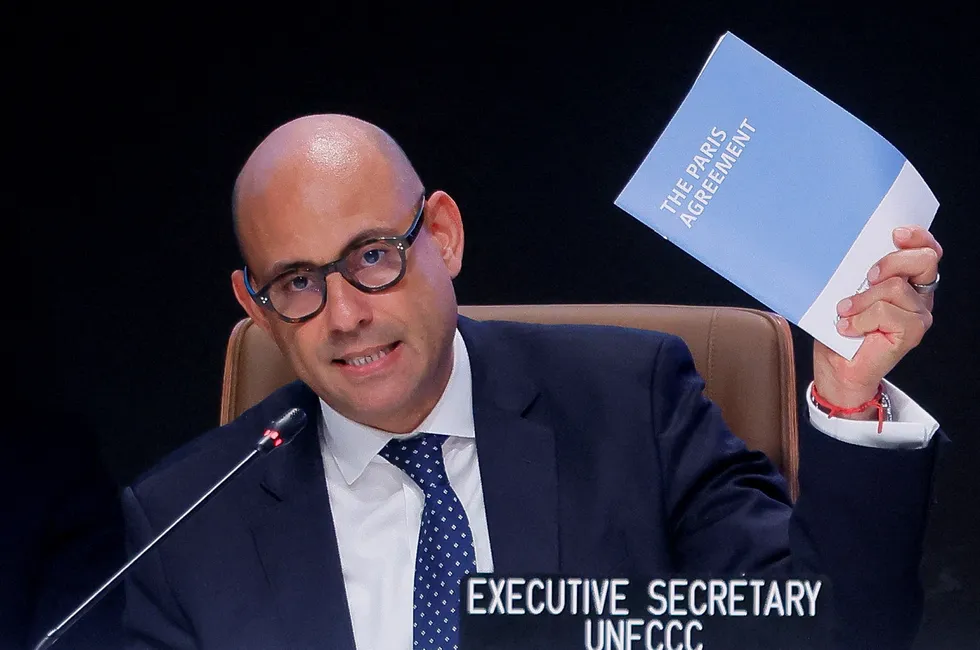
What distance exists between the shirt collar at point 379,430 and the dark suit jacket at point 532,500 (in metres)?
0.02

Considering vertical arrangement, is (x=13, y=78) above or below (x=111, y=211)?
above

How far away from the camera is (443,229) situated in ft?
5.17

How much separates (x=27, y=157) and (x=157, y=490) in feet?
3.72

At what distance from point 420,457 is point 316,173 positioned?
1.32 feet

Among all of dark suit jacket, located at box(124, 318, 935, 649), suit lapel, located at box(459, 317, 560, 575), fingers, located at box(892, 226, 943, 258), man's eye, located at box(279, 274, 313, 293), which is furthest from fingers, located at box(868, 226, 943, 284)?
man's eye, located at box(279, 274, 313, 293)

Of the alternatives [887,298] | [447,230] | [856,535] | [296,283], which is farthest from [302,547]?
[887,298]

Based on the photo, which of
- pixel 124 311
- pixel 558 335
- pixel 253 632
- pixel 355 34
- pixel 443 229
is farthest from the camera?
pixel 124 311

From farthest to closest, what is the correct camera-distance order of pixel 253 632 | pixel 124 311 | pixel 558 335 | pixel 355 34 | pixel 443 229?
pixel 124 311 < pixel 355 34 < pixel 558 335 < pixel 443 229 < pixel 253 632

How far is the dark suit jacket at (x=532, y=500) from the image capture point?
1448mm

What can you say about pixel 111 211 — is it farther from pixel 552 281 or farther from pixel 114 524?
pixel 552 281

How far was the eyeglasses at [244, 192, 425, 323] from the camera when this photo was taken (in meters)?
1.38

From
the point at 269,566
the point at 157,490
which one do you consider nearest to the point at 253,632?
the point at 269,566

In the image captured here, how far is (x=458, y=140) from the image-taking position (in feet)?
7.73

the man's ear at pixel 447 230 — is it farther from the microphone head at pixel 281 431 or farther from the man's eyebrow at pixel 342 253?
the microphone head at pixel 281 431
